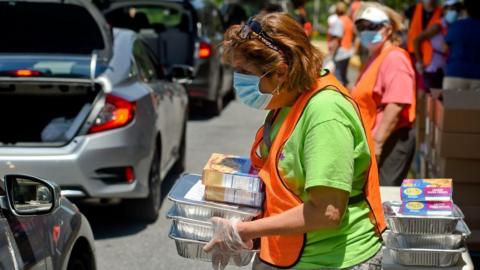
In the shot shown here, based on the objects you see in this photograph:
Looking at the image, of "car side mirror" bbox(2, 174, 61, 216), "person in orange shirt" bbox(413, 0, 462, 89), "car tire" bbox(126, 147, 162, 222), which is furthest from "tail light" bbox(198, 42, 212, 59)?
"car side mirror" bbox(2, 174, 61, 216)

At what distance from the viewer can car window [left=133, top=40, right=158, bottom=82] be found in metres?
7.58

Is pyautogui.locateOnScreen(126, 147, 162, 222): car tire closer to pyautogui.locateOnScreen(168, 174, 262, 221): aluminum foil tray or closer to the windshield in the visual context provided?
the windshield

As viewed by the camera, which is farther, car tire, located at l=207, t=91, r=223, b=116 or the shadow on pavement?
car tire, located at l=207, t=91, r=223, b=116

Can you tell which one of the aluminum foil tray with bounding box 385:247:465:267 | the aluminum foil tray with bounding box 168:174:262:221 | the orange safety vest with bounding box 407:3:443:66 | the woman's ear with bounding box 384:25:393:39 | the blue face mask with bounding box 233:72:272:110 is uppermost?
the blue face mask with bounding box 233:72:272:110

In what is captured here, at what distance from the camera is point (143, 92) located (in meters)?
7.05

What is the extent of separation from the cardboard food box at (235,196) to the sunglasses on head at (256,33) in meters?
0.49

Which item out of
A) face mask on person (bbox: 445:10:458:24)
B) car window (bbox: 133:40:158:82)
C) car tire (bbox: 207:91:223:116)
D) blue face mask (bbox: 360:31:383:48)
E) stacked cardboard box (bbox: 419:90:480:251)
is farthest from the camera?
car tire (bbox: 207:91:223:116)

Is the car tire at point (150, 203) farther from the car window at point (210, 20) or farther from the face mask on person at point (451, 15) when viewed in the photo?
the car window at point (210, 20)

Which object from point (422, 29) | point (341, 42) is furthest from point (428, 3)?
point (341, 42)

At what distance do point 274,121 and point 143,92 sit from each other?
408cm

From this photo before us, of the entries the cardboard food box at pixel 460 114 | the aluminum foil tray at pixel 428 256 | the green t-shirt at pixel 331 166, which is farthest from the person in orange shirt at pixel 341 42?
the green t-shirt at pixel 331 166

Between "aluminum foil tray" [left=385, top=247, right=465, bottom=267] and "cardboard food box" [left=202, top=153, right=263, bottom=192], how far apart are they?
99cm

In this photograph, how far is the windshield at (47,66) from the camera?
6434 millimetres

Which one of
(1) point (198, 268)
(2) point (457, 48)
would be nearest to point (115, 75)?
(1) point (198, 268)
